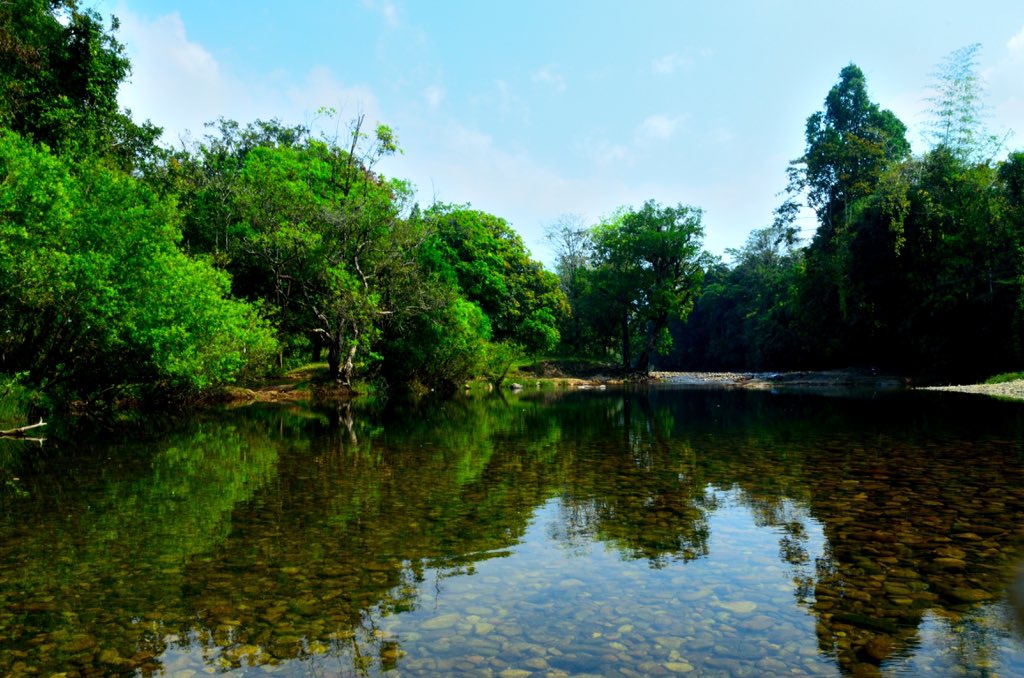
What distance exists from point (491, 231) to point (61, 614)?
208 ft

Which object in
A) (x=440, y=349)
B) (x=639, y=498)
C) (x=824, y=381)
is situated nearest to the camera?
(x=639, y=498)

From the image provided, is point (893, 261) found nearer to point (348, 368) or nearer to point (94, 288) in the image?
point (348, 368)

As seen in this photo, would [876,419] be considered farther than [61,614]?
Yes

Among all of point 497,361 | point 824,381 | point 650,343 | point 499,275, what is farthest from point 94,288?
point 650,343

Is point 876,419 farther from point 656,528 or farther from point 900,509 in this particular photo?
point 656,528

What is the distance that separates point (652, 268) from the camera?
247 feet

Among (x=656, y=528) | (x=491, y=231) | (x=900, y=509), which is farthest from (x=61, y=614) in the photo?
(x=491, y=231)

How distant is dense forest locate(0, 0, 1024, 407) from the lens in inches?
899

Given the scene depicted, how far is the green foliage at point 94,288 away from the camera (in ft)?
66.2

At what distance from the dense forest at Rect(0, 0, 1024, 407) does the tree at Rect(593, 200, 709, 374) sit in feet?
0.83

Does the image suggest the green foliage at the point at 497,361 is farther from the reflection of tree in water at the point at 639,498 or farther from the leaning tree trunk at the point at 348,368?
the reflection of tree in water at the point at 639,498

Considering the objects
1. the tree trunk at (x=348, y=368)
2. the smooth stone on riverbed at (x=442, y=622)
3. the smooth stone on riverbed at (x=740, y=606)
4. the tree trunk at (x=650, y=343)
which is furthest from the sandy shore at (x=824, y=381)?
the smooth stone on riverbed at (x=442, y=622)

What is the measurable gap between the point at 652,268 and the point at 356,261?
44380 millimetres

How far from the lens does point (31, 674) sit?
496 centimetres
